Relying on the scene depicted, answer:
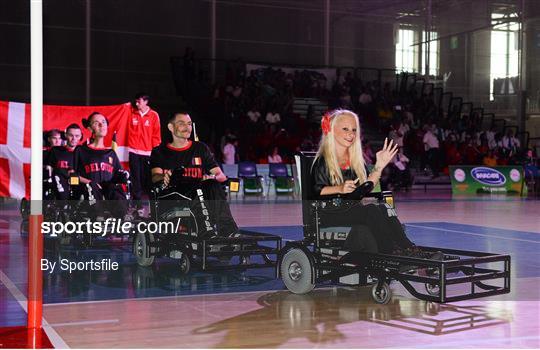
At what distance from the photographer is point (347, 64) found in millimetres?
26125

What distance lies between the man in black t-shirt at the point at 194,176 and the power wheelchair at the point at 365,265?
89 centimetres

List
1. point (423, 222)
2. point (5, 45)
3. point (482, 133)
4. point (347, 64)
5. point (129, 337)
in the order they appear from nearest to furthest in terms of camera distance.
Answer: point (129, 337) → point (423, 222) → point (5, 45) → point (482, 133) → point (347, 64)

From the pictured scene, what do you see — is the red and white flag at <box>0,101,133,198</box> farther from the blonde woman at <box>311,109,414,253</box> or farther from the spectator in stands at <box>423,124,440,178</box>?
the spectator in stands at <box>423,124,440,178</box>

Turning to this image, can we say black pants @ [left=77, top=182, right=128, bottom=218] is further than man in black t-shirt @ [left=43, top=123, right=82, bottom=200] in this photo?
No

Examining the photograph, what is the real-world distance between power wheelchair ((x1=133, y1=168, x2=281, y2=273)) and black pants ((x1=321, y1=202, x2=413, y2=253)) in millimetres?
1053

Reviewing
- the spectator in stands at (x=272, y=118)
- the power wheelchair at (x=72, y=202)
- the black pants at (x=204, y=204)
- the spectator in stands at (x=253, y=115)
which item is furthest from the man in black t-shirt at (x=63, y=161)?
the spectator in stands at (x=272, y=118)

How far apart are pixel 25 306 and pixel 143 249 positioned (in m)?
1.96

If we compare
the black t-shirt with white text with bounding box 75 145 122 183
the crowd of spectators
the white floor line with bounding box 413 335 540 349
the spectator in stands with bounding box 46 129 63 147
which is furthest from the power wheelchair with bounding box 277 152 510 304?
the crowd of spectators

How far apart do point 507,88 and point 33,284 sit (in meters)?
24.7

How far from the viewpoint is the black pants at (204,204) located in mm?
6430

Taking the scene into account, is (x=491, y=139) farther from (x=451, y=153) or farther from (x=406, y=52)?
(x=406, y=52)

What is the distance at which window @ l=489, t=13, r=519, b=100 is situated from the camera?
1052 inches

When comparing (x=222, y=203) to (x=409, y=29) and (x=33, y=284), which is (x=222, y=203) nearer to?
(x=33, y=284)

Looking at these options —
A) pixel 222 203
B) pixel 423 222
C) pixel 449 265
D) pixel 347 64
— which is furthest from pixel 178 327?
pixel 347 64
